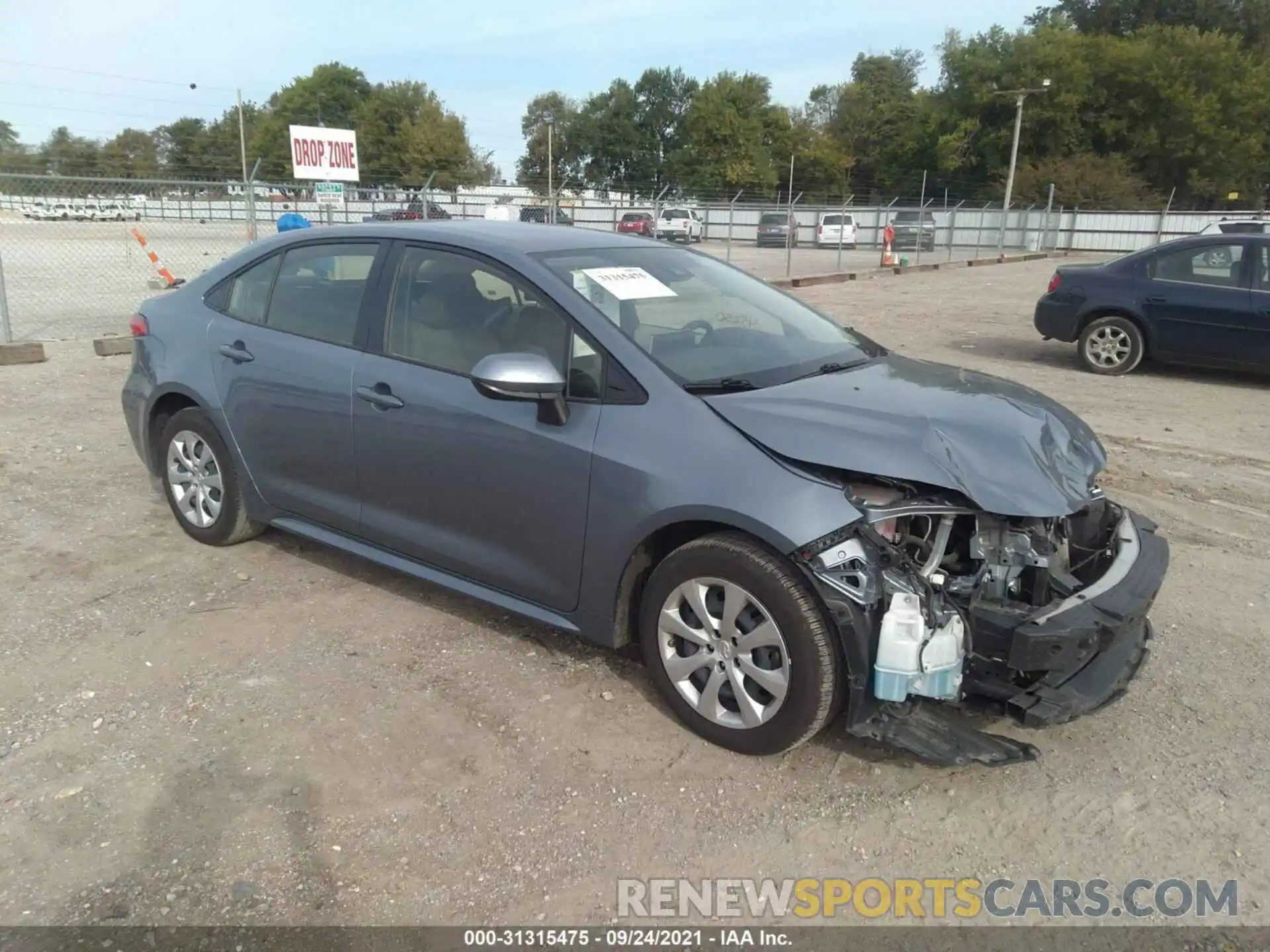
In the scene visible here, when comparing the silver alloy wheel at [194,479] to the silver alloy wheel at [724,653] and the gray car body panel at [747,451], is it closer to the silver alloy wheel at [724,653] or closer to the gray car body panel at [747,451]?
the gray car body panel at [747,451]

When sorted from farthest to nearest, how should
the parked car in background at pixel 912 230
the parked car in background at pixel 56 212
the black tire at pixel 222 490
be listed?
the parked car in background at pixel 912 230 < the parked car in background at pixel 56 212 < the black tire at pixel 222 490

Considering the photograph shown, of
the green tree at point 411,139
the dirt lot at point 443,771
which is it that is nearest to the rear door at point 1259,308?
the dirt lot at point 443,771

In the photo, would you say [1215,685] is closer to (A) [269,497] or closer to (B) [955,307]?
(A) [269,497]

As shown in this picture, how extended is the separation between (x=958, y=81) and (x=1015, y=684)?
224 feet

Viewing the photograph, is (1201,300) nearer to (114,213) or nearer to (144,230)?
(114,213)

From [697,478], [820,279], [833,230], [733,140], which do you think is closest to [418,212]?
[820,279]

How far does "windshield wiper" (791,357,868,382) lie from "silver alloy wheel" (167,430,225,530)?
2960 mm

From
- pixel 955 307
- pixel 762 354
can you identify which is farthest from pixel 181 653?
pixel 955 307

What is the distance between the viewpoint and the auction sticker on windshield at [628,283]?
3.70 m

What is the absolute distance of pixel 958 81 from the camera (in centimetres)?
6253

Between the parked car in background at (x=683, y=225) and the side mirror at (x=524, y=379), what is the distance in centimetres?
3027

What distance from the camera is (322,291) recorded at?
4340 millimetres

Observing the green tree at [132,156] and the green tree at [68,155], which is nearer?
the green tree at [68,155]

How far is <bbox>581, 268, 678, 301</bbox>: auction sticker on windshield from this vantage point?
370cm
